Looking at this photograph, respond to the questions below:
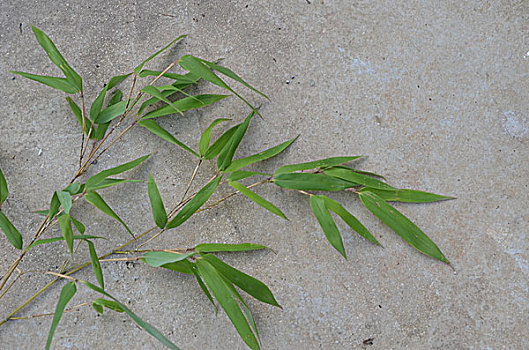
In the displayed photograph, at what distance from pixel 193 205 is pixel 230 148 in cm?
13

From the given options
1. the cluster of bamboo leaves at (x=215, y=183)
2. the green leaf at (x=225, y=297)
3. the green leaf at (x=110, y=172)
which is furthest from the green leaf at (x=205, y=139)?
the green leaf at (x=225, y=297)

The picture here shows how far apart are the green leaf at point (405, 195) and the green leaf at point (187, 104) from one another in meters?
0.34

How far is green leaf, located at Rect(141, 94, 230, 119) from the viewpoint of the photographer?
0.85m

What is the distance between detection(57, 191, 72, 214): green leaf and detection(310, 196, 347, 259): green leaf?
42cm

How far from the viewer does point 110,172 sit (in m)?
0.82

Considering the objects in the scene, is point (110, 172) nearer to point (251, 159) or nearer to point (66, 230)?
point (66, 230)

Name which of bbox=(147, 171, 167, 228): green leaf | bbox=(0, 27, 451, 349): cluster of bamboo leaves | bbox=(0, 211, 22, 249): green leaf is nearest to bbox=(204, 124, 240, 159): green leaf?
bbox=(0, 27, 451, 349): cluster of bamboo leaves

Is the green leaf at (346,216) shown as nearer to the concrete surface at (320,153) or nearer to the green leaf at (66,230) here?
the concrete surface at (320,153)

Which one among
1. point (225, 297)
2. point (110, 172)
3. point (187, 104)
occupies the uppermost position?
point (187, 104)

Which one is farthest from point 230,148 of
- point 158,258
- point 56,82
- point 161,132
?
point 56,82

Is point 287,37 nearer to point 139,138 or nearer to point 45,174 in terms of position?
point 139,138

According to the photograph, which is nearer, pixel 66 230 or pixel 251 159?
pixel 66 230

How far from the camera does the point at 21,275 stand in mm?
852

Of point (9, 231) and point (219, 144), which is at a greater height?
point (219, 144)
